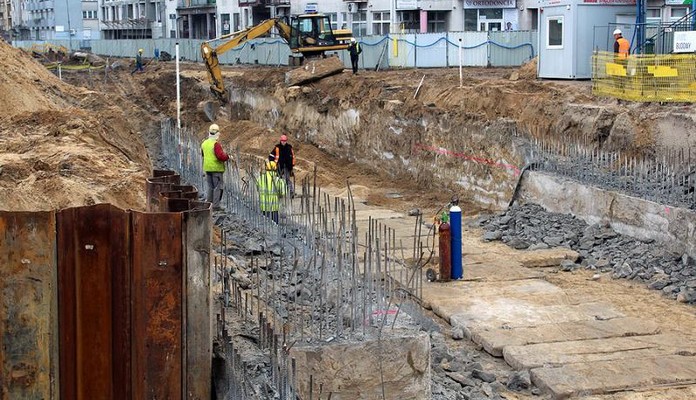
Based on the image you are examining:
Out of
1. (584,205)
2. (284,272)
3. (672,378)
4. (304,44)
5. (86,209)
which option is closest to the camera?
(86,209)

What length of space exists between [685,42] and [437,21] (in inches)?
1263

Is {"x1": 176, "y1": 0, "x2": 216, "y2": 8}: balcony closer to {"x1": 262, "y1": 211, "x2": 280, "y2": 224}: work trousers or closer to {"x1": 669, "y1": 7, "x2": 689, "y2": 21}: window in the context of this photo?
{"x1": 669, "y1": 7, "x2": 689, "y2": 21}: window

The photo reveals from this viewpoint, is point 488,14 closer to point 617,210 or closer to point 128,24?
point 617,210

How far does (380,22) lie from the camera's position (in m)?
53.2

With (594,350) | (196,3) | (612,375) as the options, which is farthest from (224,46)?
(196,3)

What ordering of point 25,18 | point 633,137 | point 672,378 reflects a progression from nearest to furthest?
point 672,378, point 633,137, point 25,18

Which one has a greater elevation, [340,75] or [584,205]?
[340,75]

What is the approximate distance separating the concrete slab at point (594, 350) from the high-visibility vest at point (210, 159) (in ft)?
21.5

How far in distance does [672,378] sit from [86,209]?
5.80m

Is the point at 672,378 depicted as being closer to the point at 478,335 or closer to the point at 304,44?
the point at 478,335

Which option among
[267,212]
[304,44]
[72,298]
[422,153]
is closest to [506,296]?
[267,212]

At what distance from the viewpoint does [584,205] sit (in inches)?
632

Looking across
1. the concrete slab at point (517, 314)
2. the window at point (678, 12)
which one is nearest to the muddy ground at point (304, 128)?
the concrete slab at point (517, 314)

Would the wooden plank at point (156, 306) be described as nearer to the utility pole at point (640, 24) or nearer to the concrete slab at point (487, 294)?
the concrete slab at point (487, 294)
